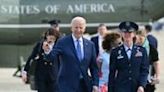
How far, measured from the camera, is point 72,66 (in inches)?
383

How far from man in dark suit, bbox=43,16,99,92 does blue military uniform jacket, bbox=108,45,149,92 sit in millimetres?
242

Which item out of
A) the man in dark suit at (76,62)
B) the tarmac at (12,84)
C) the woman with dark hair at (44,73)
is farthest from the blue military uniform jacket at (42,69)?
the tarmac at (12,84)

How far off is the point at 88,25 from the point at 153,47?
26.1 feet

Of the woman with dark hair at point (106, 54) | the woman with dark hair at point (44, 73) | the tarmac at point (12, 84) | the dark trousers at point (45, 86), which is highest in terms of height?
the woman with dark hair at point (106, 54)

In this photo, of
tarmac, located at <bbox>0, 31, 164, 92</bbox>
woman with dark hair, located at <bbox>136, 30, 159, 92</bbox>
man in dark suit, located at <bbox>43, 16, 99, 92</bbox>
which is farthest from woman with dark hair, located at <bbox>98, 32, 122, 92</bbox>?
tarmac, located at <bbox>0, 31, 164, 92</bbox>

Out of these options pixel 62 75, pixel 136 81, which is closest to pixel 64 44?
pixel 62 75

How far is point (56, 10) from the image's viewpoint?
20.2 metres

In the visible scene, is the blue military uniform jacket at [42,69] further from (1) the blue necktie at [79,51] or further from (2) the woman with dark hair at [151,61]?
(1) the blue necktie at [79,51]

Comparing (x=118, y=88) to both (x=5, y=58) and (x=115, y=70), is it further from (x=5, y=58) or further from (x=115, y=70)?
(x=5, y=58)

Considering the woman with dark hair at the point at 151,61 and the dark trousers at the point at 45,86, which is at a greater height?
the woman with dark hair at the point at 151,61

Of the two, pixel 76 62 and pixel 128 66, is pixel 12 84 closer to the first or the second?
pixel 76 62

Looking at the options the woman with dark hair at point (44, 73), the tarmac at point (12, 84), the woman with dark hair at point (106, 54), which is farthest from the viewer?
the tarmac at point (12, 84)

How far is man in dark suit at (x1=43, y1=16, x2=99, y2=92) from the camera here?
9719mm

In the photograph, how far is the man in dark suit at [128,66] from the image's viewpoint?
9.70 metres
